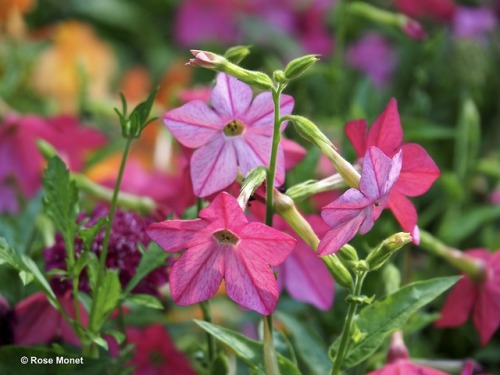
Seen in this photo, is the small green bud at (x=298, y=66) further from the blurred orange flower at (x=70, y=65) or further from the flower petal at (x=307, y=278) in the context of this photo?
the blurred orange flower at (x=70, y=65)

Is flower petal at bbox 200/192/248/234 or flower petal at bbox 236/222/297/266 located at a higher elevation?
flower petal at bbox 200/192/248/234

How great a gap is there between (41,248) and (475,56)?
911 mm

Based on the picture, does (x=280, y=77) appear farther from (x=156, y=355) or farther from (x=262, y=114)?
(x=156, y=355)

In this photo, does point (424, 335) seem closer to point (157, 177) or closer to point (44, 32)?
point (157, 177)

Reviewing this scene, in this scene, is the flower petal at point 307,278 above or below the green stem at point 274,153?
below

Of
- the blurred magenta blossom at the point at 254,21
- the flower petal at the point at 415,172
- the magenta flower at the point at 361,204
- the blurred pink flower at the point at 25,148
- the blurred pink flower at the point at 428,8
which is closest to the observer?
the magenta flower at the point at 361,204

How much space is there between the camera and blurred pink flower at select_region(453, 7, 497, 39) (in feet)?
5.33

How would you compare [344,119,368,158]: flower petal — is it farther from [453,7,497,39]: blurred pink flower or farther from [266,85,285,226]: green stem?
[453,7,497,39]: blurred pink flower

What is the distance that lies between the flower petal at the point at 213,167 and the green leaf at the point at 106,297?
104 mm

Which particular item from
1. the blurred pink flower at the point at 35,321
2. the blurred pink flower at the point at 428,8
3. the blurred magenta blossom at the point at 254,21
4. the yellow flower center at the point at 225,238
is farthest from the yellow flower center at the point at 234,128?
the blurred magenta blossom at the point at 254,21

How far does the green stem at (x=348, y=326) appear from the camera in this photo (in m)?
0.68

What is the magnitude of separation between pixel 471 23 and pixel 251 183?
1106 mm

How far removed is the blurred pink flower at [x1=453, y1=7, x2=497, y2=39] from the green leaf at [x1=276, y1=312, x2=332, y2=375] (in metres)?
0.90

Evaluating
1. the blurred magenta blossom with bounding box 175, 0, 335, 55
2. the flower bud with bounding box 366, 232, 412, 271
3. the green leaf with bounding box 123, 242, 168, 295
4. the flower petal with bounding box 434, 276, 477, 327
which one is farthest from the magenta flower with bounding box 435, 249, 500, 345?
the blurred magenta blossom with bounding box 175, 0, 335, 55
